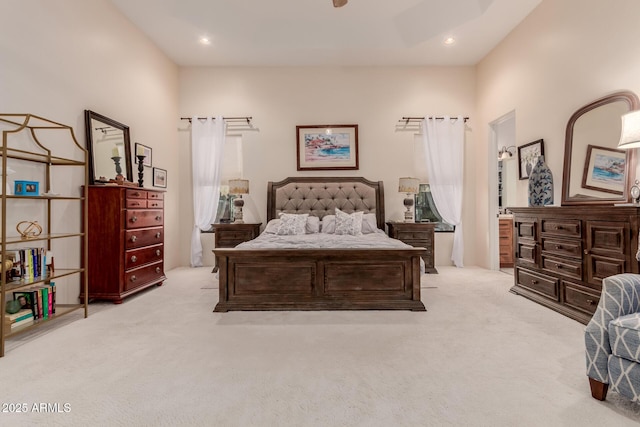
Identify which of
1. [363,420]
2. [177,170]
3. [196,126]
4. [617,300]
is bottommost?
[363,420]

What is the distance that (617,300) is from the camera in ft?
5.28

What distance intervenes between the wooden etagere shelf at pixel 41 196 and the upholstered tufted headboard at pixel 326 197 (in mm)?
2715

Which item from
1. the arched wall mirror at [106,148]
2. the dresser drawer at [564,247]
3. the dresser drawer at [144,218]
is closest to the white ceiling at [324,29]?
the arched wall mirror at [106,148]

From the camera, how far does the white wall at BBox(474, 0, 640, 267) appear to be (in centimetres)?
288

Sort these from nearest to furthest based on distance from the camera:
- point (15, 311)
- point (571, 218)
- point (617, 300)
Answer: point (617, 300)
point (15, 311)
point (571, 218)

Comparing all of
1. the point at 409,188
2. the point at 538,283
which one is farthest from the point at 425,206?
the point at 538,283

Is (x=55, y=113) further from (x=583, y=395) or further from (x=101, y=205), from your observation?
(x=583, y=395)

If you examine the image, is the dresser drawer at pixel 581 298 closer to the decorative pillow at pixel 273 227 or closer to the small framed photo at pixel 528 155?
the small framed photo at pixel 528 155

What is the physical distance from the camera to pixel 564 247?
304 centimetres

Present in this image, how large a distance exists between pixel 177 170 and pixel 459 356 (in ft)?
16.9

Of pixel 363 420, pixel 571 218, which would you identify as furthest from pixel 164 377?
pixel 571 218

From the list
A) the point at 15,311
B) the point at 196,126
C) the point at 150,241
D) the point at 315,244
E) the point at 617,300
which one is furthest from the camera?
the point at 196,126

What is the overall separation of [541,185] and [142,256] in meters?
4.79

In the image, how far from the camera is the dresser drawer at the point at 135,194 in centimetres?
348
